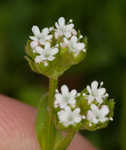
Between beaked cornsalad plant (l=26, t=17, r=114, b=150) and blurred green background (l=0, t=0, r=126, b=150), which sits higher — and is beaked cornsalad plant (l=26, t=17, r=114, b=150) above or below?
below

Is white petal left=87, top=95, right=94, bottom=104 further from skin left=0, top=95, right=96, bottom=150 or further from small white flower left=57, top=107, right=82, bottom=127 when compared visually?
skin left=0, top=95, right=96, bottom=150

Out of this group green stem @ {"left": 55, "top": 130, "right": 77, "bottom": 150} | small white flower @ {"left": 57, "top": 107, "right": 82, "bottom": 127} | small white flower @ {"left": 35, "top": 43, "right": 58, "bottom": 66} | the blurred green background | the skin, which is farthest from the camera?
the blurred green background

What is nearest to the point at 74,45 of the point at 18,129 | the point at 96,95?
the point at 96,95

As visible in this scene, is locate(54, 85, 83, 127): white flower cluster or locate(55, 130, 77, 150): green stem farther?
locate(55, 130, 77, 150): green stem

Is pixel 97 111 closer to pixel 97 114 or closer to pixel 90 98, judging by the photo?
pixel 97 114

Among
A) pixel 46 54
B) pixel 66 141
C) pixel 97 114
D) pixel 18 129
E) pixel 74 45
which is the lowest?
pixel 66 141

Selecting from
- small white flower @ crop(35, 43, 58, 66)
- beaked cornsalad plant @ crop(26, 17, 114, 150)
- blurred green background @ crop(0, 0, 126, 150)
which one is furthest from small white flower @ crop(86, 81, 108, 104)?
blurred green background @ crop(0, 0, 126, 150)

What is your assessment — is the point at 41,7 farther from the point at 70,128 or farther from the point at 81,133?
the point at 70,128
